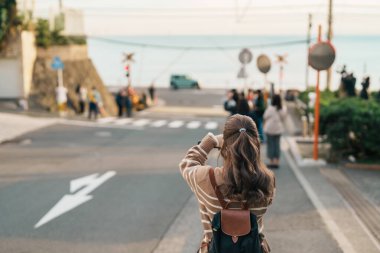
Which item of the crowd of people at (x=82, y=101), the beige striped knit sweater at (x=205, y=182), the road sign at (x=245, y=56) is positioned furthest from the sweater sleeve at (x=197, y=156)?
the crowd of people at (x=82, y=101)

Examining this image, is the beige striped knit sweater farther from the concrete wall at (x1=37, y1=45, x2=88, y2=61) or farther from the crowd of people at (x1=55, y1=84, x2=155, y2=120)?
the concrete wall at (x1=37, y1=45, x2=88, y2=61)

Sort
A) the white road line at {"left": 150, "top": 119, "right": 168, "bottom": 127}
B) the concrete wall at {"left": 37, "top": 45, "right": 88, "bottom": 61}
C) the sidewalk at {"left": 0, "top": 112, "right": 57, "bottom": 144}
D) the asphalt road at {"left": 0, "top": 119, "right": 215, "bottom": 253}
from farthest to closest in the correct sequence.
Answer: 1. the concrete wall at {"left": 37, "top": 45, "right": 88, "bottom": 61}
2. the white road line at {"left": 150, "top": 119, "right": 168, "bottom": 127}
3. the sidewalk at {"left": 0, "top": 112, "right": 57, "bottom": 144}
4. the asphalt road at {"left": 0, "top": 119, "right": 215, "bottom": 253}

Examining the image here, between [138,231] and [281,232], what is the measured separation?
2.04 m

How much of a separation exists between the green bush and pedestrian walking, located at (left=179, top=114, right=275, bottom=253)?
8.57 meters

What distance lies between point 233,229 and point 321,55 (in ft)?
28.8

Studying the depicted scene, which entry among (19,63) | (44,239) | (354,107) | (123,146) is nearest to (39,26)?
(19,63)

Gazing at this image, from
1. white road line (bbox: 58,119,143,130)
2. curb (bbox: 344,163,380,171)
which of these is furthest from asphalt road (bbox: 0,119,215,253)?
curb (bbox: 344,163,380,171)

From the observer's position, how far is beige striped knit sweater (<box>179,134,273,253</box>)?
9.70 ft

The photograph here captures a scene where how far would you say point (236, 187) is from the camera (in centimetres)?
285

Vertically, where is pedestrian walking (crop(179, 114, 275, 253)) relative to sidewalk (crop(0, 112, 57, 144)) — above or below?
above

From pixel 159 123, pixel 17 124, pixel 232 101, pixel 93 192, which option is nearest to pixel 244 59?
pixel 232 101

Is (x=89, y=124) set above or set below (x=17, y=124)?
below

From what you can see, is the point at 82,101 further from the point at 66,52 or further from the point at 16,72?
the point at 66,52

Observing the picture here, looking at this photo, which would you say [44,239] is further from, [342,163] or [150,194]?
[342,163]
